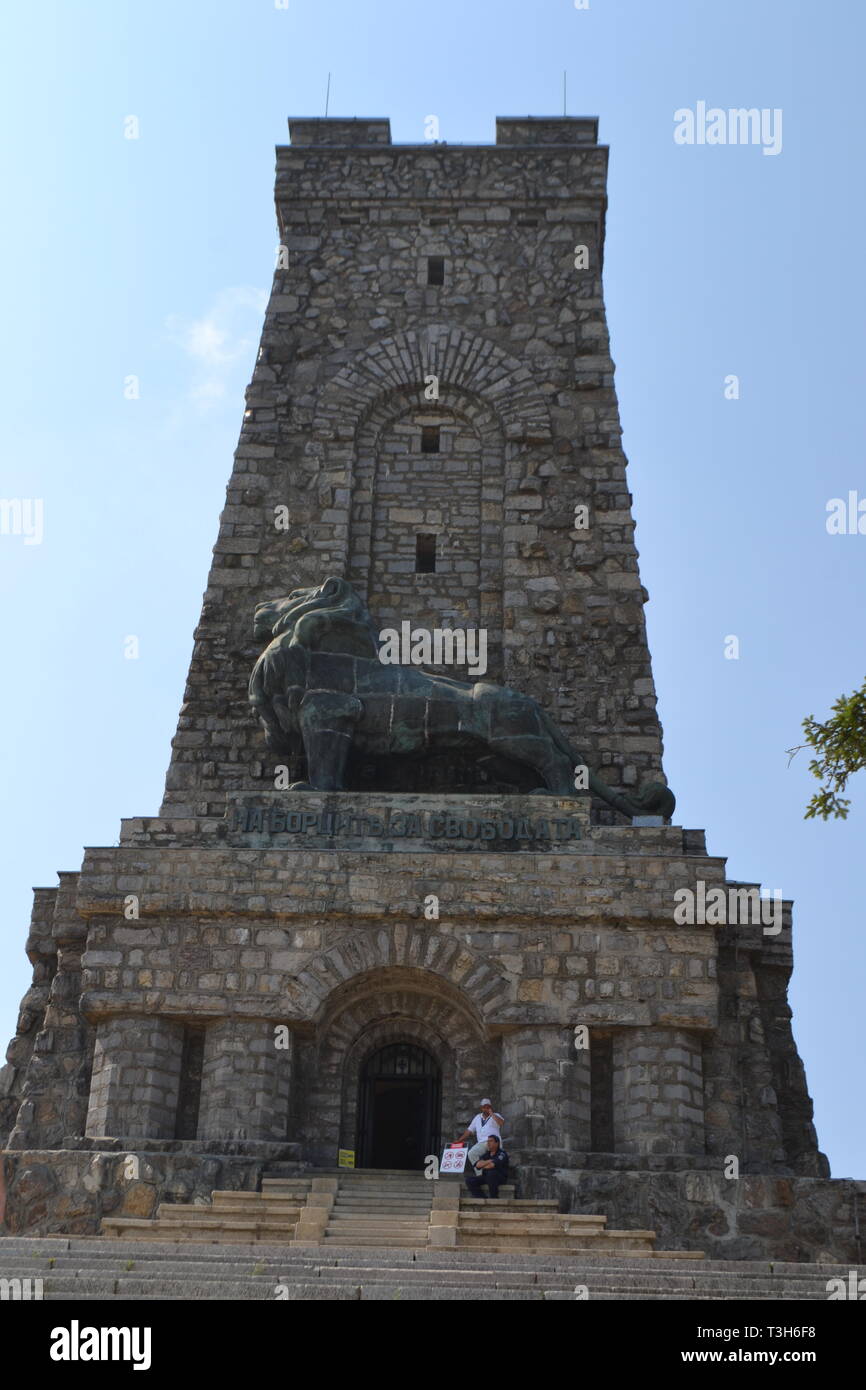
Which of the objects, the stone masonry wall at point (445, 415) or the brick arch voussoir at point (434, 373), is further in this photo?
the brick arch voussoir at point (434, 373)

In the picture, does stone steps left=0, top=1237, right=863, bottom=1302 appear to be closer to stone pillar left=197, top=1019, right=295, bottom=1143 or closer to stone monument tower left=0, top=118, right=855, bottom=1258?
stone monument tower left=0, top=118, right=855, bottom=1258

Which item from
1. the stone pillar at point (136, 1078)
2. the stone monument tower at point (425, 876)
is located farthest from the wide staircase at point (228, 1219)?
the stone pillar at point (136, 1078)

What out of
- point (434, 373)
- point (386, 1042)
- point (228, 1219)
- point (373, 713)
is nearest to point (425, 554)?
point (434, 373)

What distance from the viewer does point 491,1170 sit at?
14961 millimetres

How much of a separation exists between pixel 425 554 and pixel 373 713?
3.50m

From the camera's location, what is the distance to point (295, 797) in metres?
18.1

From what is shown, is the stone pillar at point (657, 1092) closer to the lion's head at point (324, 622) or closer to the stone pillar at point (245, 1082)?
the stone pillar at point (245, 1082)

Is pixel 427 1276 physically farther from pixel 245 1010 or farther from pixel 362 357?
pixel 362 357

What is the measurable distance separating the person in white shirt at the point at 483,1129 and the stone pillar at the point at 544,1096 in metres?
0.52

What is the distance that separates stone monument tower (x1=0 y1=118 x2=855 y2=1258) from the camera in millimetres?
16438

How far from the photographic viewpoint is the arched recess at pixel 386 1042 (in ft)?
55.8

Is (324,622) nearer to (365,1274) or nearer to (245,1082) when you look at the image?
(245,1082)

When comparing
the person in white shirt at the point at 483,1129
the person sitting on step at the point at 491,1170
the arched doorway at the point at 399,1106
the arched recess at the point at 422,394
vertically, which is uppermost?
the arched recess at the point at 422,394
